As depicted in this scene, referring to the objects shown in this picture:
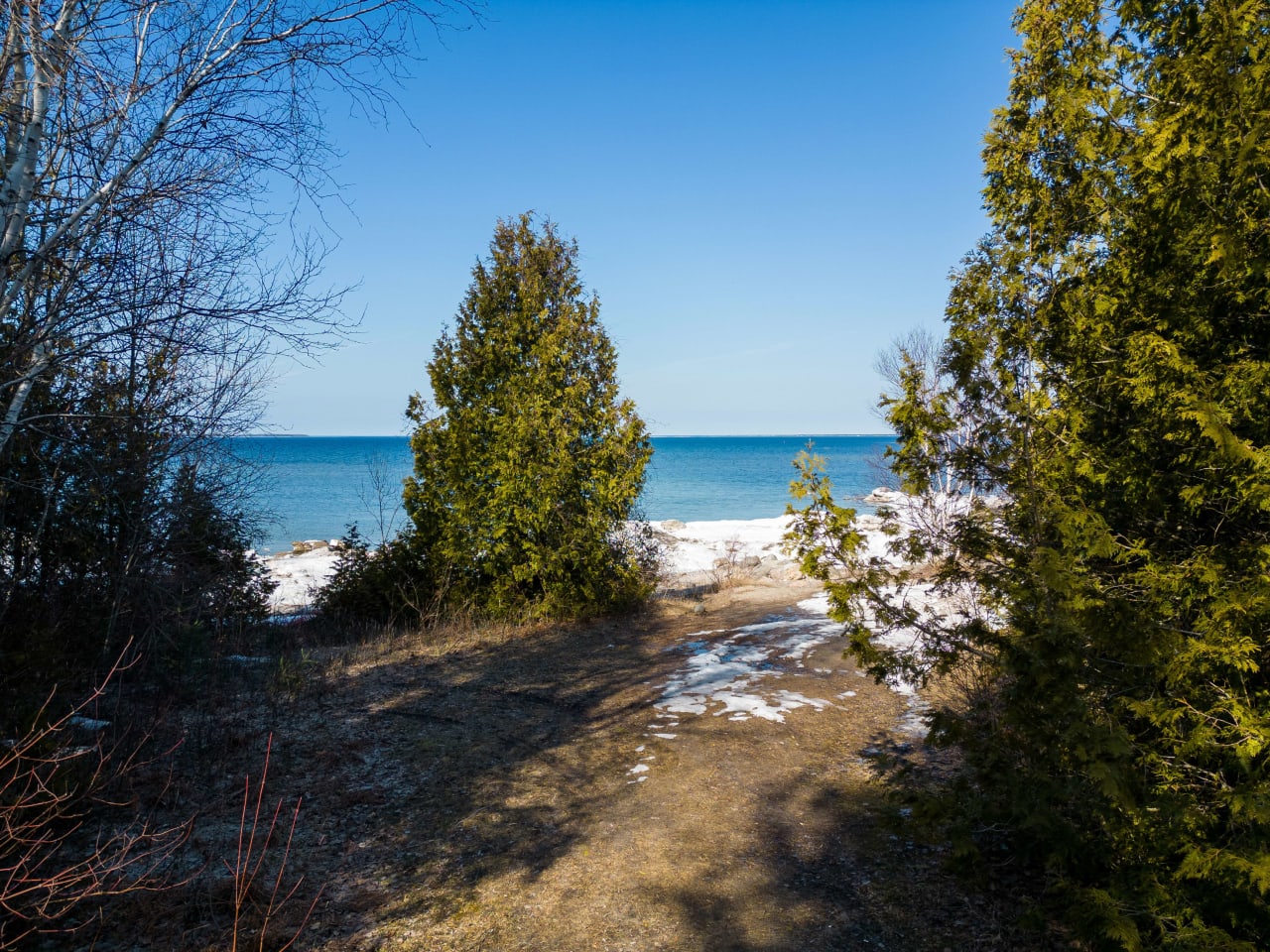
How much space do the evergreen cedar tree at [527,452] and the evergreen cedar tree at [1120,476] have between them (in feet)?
19.2

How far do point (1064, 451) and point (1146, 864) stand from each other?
5.87 feet

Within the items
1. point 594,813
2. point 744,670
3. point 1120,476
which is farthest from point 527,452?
point 1120,476

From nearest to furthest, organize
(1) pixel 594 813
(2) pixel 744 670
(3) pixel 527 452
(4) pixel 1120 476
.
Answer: (4) pixel 1120 476 → (1) pixel 594 813 → (2) pixel 744 670 → (3) pixel 527 452

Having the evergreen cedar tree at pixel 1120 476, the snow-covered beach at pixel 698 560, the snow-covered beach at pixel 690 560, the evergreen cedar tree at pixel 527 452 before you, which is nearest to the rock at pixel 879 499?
the snow-covered beach at pixel 698 560

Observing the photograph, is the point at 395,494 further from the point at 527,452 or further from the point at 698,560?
the point at 527,452

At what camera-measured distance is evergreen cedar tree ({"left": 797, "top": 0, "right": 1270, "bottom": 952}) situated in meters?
2.76

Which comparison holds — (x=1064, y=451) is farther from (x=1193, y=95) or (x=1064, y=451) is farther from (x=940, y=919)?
(x=940, y=919)

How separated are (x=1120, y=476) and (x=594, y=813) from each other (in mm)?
3481

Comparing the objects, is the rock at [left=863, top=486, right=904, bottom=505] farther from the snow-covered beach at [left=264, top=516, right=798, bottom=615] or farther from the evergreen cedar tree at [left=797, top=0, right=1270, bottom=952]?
the snow-covered beach at [left=264, top=516, right=798, bottom=615]

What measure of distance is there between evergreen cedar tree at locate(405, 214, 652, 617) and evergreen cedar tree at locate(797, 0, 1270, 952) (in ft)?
19.2

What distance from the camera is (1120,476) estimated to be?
10.9 ft

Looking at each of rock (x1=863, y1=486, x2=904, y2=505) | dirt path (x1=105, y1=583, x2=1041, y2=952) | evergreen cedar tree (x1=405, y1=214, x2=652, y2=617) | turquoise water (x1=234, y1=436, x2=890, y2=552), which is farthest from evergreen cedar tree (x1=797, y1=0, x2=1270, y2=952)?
turquoise water (x1=234, y1=436, x2=890, y2=552)

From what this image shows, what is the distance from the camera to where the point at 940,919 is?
10.8 ft

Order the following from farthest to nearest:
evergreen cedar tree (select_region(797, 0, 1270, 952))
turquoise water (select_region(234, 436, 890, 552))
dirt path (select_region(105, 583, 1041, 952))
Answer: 1. turquoise water (select_region(234, 436, 890, 552))
2. dirt path (select_region(105, 583, 1041, 952))
3. evergreen cedar tree (select_region(797, 0, 1270, 952))
